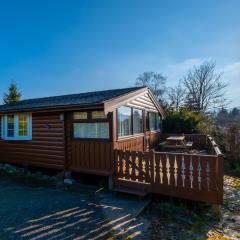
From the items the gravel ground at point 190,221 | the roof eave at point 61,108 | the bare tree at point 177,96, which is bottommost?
the gravel ground at point 190,221

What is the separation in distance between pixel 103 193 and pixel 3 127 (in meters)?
6.19

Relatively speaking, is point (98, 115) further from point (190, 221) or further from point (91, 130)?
point (190, 221)

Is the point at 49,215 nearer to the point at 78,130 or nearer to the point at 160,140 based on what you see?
the point at 78,130

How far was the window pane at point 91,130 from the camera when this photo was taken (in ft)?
22.7

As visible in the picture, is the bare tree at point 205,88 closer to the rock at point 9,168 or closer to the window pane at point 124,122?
the window pane at point 124,122

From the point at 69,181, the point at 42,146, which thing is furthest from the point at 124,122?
the point at 42,146

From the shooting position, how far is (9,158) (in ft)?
31.0

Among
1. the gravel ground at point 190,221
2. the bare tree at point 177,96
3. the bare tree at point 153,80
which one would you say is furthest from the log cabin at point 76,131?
the bare tree at point 153,80

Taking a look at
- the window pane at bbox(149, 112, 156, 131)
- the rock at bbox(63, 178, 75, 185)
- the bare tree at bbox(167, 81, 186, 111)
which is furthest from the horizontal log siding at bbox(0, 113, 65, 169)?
the bare tree at bbox(167, 81, 186, 111)

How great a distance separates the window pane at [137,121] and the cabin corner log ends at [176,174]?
2.94m

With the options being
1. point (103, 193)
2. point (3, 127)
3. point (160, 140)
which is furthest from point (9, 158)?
point (160, 140)

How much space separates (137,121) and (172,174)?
14.3 feet

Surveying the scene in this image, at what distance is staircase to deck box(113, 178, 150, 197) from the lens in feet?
18.9

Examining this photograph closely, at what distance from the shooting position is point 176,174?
541 cm
